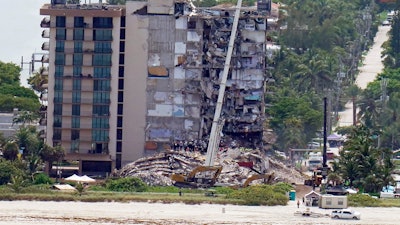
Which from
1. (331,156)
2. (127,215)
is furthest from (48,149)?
(331,156)

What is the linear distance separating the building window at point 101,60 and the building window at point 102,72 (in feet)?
0.98

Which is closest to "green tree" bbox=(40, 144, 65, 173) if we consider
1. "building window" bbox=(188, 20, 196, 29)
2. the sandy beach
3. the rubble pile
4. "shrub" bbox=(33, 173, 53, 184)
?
the rubble pile

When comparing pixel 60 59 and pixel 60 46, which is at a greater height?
pixel 60 46

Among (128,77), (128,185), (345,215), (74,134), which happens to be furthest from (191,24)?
(345,215)

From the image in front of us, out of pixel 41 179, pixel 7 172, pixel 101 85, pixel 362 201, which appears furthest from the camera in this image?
pixel 101 85

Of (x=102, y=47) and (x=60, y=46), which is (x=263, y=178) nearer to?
(x=102, y=47)

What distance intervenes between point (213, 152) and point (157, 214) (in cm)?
2066

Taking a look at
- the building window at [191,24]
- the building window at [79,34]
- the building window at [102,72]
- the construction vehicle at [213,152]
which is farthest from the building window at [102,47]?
the construction vehicle at [213,152]

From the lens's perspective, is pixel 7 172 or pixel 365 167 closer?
pixel 7 172

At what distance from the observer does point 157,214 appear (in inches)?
5728

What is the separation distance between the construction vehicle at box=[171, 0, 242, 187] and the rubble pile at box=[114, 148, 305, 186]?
94 cm

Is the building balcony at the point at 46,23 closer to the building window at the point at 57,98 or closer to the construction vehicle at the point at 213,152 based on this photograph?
the building window at the point at 57,98

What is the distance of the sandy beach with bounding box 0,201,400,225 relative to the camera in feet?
465

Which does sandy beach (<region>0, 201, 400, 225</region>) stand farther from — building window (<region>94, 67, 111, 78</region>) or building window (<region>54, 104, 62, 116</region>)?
building window (<region>54, 104, 62, 116</region>)
